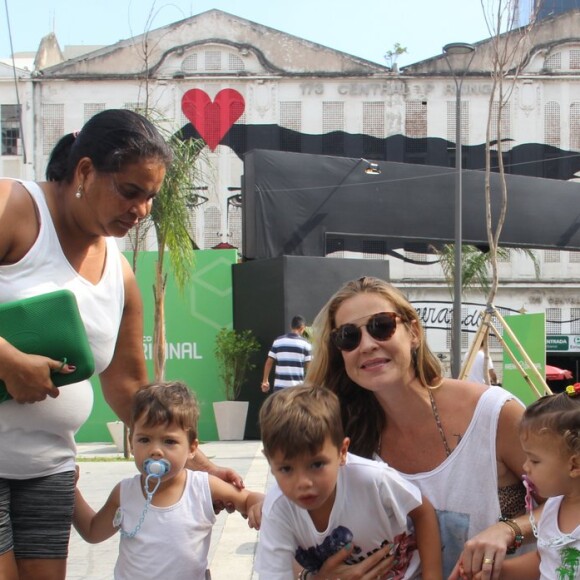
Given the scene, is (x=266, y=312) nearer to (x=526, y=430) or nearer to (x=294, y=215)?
(x=294, y=215)

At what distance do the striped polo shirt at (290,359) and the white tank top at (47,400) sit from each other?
27.6 ft

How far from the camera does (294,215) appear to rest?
1204 cm

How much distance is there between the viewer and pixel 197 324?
15.0 m

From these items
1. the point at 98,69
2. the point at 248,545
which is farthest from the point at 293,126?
the point at 248,545

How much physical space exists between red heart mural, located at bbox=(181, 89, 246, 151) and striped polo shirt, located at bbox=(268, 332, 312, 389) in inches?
663

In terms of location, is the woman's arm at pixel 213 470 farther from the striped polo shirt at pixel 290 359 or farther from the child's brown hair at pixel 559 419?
the striped polo shirt at pixel 290 359

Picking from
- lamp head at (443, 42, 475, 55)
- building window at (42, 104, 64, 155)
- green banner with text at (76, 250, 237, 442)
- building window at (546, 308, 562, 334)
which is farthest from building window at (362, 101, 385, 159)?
green banner with text at (76, 250, 237, 442)

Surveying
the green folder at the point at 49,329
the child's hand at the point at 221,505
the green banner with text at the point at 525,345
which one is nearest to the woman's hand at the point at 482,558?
the child's hand at the point at 221,505

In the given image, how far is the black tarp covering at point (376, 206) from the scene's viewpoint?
11.8m

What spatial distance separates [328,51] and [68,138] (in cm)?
3252

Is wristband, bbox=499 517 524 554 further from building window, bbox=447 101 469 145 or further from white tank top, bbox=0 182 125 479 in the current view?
building window, bbox=447 101 469 145

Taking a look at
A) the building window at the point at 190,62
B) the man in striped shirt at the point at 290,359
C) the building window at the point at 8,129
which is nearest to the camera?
the man in striped shirt at the point at 290,359

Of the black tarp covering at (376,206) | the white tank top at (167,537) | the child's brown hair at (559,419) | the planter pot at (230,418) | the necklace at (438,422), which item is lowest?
the planter pot at (230,418)

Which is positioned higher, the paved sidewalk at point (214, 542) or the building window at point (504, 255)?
the building window at point (504, 255)
